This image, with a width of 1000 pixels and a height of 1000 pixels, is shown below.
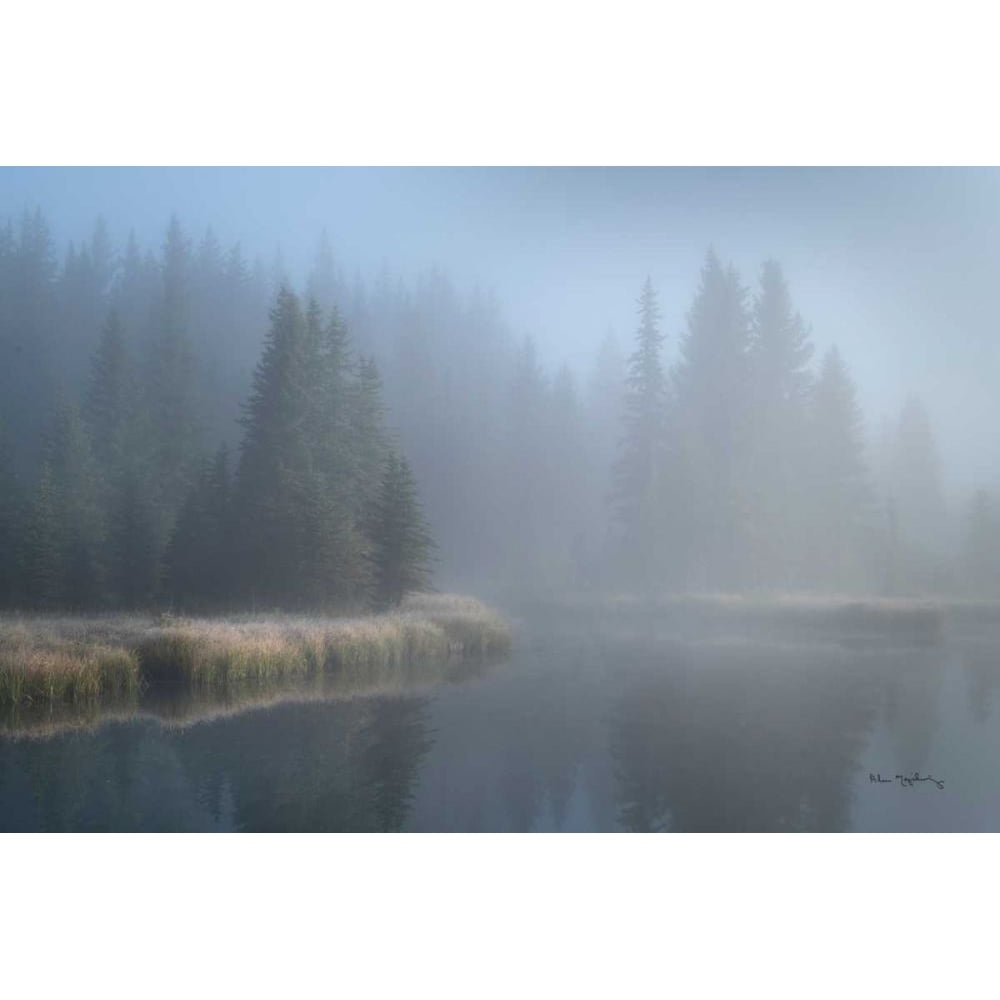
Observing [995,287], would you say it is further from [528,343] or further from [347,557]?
[347,557]

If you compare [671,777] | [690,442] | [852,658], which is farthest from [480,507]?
[671,777]

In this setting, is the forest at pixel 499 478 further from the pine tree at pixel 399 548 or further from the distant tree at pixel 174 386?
the distant tree at pixel 174 386

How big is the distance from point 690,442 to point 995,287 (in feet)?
25.3

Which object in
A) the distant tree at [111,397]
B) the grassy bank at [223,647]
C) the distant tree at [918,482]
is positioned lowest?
the grassy bank at [223,647]

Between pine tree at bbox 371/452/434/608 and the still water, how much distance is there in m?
3.35

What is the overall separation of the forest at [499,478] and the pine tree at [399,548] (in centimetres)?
5

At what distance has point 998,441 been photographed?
57.4 feet

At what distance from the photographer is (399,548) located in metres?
19.5

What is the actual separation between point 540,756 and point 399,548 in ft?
29.6

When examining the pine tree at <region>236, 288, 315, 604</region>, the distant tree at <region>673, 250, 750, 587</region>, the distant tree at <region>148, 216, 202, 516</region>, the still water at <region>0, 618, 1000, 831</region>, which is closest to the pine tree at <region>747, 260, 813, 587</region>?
the distant tree at <region>673, 250, 750, 587</region>

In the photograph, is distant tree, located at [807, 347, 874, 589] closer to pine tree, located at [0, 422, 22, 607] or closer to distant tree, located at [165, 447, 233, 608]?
distant tree, located at [165, 447, 233, 608]

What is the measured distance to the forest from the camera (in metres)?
19.4

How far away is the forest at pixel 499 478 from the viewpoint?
63.5 feet

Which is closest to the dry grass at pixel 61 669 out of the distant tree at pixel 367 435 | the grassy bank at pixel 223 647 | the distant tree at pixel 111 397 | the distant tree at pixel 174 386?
the grassy bank at pixel 223 647
